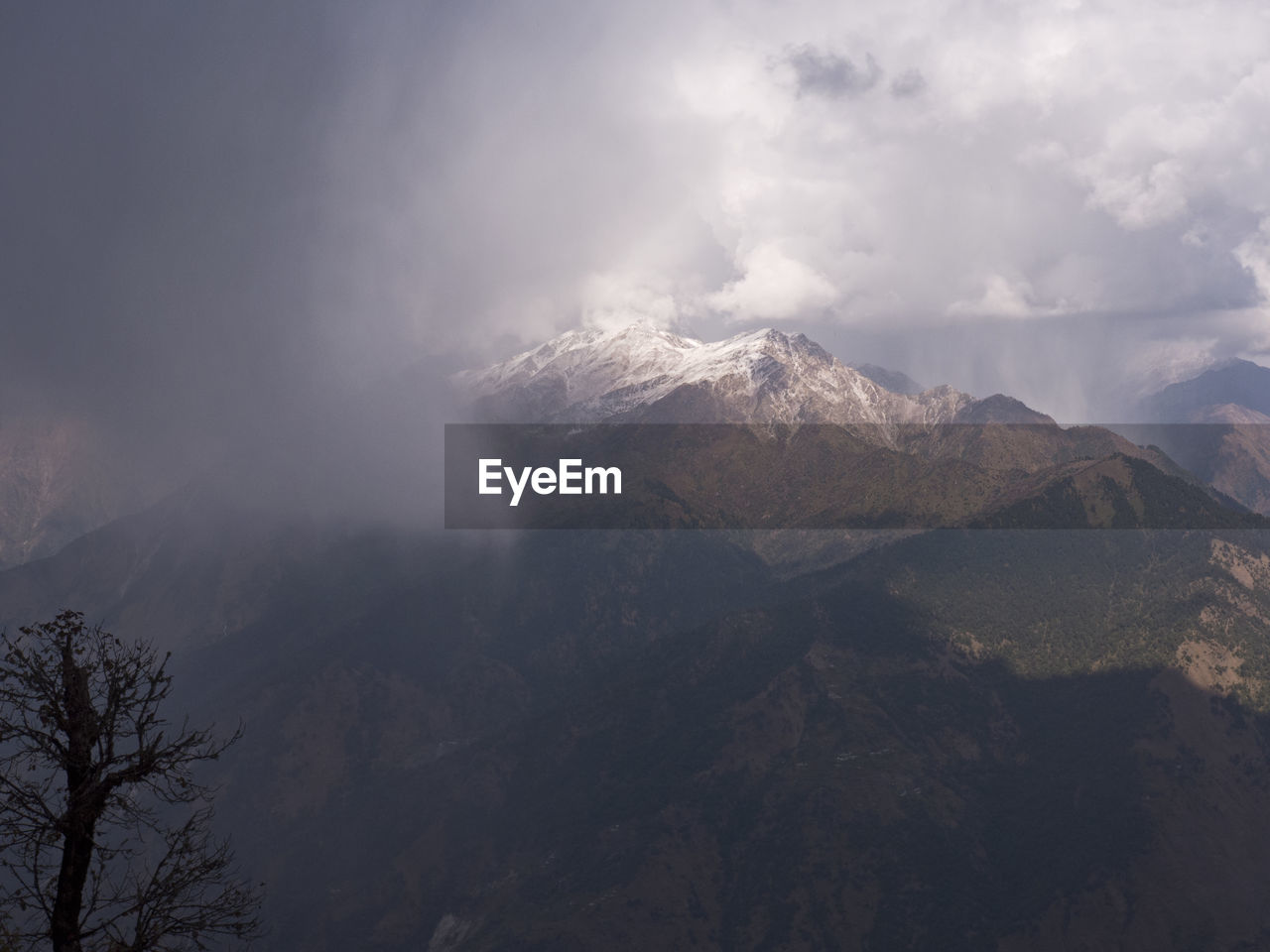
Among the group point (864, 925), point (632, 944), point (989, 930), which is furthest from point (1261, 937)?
point (632, 944)

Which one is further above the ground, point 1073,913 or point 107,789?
point 107,789

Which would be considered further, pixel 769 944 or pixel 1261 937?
pixel 769 944

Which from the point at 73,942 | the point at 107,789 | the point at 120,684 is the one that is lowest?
the point at 73,942

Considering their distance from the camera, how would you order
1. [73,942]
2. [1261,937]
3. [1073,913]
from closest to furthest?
[73,942]
[1261,937]
[1073,913]

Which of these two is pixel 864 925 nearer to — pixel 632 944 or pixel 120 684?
pixel 632 944

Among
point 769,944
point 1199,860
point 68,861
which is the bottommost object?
point 769,944

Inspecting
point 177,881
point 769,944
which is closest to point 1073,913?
point 769,944

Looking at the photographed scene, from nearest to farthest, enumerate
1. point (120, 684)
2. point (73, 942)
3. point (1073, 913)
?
1. point (73, 942)
2. point (120, 684)
3. point (1073, 913)

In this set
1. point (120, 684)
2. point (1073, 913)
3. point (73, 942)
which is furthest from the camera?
point (1073, 913)

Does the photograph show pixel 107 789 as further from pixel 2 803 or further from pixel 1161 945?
pixel 1161 945
